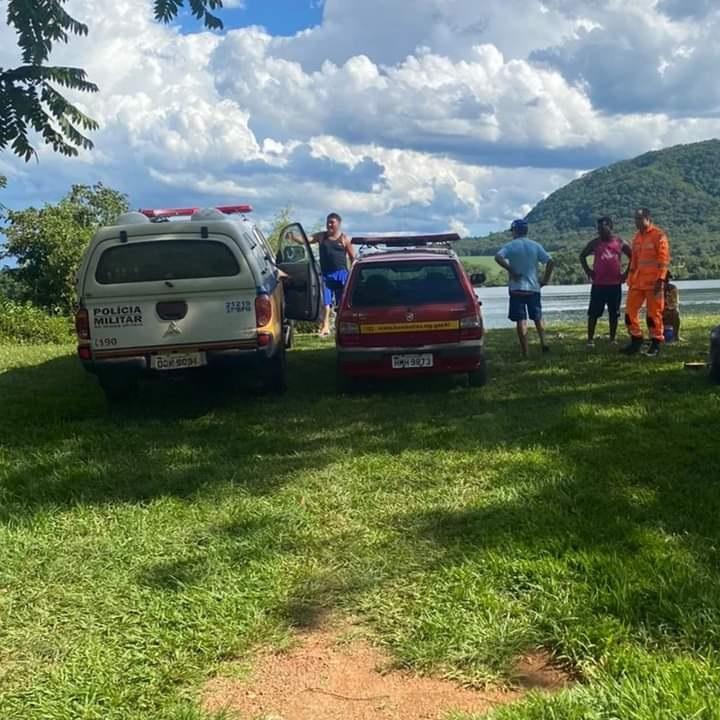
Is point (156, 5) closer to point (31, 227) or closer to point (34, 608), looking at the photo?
point (34, 608)

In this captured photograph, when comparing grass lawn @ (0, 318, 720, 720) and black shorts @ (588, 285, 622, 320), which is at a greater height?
black shorts @ (588, 285, 622, 320)

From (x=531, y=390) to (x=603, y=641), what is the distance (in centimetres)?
552

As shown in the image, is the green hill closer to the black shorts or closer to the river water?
the river water

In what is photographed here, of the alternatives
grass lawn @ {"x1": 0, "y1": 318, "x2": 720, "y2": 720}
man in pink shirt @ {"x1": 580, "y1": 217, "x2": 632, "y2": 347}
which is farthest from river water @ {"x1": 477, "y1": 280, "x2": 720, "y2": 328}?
grass lawn @ {"x1": 0, "y1": 318, "x2": 720, "y2": 720}

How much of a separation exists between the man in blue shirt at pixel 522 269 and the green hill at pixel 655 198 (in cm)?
2527

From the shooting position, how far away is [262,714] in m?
2.85

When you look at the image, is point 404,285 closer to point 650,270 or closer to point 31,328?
point 650,270

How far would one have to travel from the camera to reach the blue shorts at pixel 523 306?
35.5 ft

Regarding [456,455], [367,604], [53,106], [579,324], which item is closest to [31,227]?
[579,324]

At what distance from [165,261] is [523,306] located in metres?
4.96

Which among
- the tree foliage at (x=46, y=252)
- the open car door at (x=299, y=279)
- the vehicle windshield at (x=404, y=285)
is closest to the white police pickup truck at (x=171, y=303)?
the vehicle windshield at (x=404, y=285)

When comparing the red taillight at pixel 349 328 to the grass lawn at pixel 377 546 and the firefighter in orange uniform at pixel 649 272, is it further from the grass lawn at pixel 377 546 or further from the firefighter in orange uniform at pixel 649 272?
the firefighter in orange uniform at pixel 649 272

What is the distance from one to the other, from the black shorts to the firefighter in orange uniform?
0.67 metres

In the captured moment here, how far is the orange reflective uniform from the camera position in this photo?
10.2 metres
